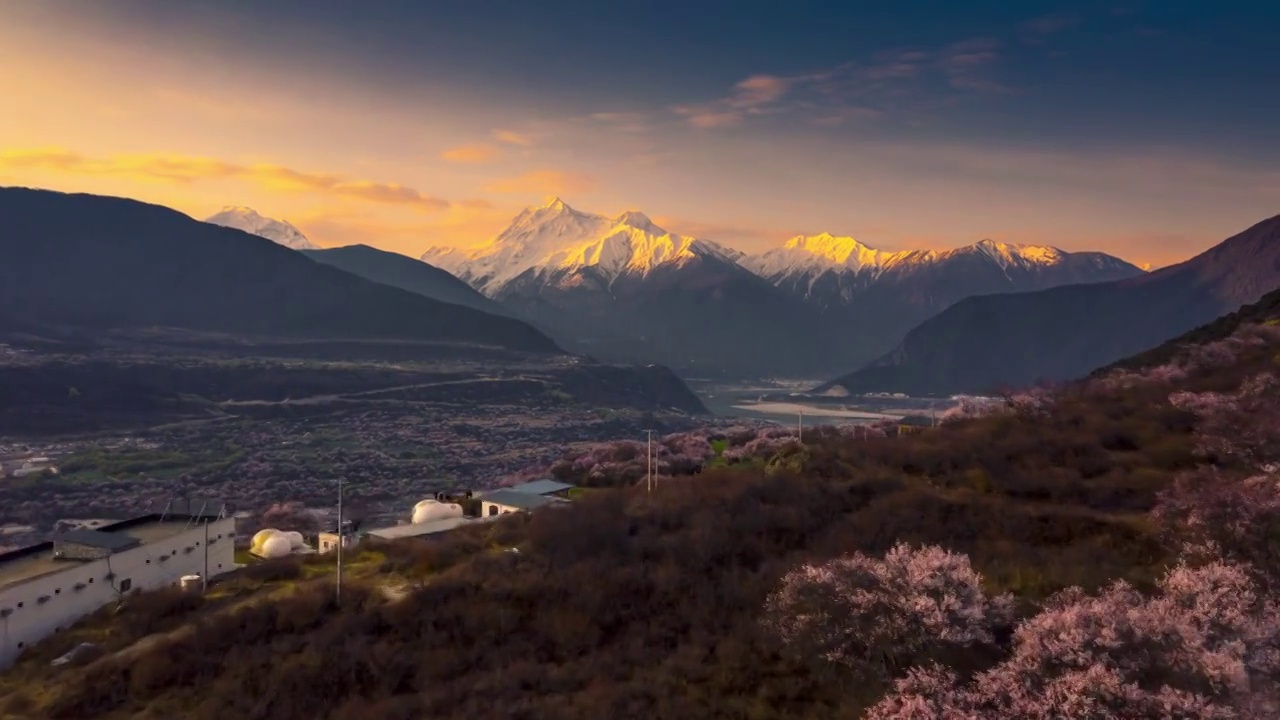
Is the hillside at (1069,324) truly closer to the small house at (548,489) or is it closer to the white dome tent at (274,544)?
the small house at (548,489)

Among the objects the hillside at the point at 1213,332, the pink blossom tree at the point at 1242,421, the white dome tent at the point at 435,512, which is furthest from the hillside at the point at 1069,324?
the white dome tent at the point at 435,512

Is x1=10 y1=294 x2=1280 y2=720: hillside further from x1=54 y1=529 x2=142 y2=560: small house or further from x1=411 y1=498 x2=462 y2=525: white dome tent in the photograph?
x1=411 y1=498 x2=462 y2=525: white dome tent

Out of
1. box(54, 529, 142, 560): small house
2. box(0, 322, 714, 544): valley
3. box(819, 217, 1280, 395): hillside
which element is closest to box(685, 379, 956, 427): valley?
box(0, 322, 714, 544): valley

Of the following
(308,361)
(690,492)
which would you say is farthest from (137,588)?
(308,361)

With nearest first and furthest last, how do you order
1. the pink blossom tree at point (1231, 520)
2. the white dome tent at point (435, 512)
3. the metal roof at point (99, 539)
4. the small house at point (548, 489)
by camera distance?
the pink blossom tree at point (1231, 520), the metal roof at point (99, 539), the white dome tent at point (435, 512), the small house at point (548, 489)

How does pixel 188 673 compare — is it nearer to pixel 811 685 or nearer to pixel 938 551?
pixel 811 685

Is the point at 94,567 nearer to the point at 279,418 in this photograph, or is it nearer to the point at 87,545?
the point at 87,545

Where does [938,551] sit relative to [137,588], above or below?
above
